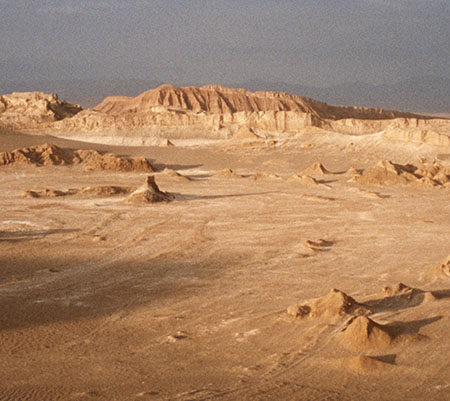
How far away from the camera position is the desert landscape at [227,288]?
14.1ft

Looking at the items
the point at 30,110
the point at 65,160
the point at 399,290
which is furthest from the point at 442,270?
the point at 30,110

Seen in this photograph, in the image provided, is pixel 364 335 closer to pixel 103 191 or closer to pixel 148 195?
pixel 148 195

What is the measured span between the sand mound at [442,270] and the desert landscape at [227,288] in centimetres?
2

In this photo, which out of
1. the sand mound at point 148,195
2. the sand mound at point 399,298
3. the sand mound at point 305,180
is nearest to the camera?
the sand mound at point 399,298

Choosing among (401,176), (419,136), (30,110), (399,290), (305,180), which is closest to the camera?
(399,290)

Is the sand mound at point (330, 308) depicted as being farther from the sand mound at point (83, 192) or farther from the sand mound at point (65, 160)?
the sand mound at point (65, 160)

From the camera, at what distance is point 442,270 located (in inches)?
283

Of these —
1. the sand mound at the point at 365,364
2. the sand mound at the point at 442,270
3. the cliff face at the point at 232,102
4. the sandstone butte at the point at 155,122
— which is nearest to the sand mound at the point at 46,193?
the sand mound at the point at 442,270

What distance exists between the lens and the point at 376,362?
4.41 m

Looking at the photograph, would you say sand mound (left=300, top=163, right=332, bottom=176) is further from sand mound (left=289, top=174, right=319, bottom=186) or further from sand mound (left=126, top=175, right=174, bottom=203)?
sand mound (left=126, top=175, right=174, bottom=203)

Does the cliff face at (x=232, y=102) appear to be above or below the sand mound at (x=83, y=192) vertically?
above

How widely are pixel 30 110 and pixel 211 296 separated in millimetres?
41179

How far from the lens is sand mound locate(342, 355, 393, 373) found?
4.33 m

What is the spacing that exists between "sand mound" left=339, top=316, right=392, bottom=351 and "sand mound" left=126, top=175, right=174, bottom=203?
31.6 ft
